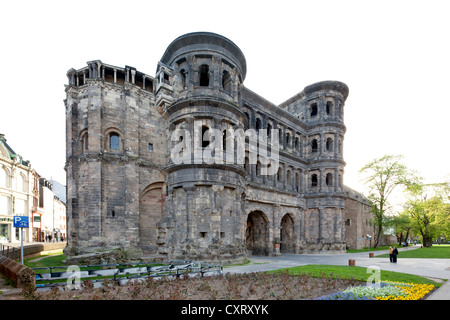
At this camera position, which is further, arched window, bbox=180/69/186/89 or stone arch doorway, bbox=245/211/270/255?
Answer: stone arch doorway, bbox=245/211/270/255

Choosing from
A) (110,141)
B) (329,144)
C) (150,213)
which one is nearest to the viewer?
(110,141)

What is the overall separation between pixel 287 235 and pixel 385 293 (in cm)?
2233

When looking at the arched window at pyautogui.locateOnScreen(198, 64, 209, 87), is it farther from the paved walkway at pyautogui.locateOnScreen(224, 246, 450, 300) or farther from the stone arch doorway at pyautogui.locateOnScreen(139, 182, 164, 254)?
the paved walkway at pyautogui.locateOnScreen(224, 246, 450, 300)

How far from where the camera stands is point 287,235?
30594 mm

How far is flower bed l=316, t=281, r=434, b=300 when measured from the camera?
326 inches

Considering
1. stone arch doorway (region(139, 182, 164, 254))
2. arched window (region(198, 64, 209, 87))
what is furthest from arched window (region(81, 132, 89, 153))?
arched window (region(198, 64, 209, 87))

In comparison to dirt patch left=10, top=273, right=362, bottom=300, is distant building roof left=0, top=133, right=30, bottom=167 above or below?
above

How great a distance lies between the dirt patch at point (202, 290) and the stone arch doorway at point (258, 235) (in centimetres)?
1517

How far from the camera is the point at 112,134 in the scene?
24.4 metres

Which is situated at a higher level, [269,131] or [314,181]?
[269,131]

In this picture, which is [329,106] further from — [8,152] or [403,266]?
[8,152]

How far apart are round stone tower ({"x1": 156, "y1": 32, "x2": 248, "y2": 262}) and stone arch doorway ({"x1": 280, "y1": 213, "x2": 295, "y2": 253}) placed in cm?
1251

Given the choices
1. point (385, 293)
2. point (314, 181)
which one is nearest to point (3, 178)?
point (314, 181)

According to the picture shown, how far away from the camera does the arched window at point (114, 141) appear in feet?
79.2
